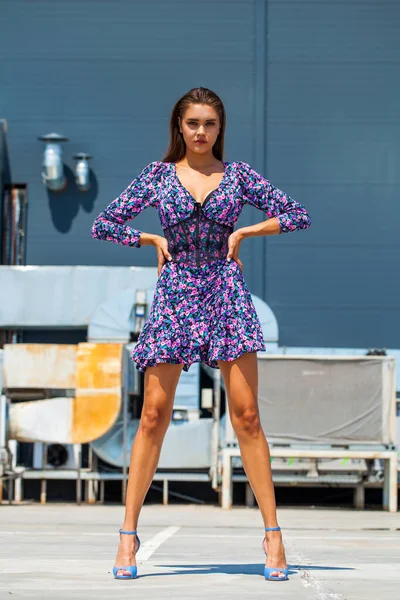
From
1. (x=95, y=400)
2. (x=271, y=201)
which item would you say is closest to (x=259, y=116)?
(x=95, y=400)

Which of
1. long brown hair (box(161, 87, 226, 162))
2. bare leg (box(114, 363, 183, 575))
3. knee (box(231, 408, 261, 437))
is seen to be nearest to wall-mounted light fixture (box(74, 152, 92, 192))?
long brown hair (box(161, 87, 226, 162))

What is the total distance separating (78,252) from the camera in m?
13.7

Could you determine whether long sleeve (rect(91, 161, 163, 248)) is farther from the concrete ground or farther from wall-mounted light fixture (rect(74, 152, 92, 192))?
wall-mounted light fixture (rect(74, 152, 92, 192))

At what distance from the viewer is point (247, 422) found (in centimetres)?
443

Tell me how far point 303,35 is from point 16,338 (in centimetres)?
497

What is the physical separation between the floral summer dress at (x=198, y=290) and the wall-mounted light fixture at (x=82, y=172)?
895 cm

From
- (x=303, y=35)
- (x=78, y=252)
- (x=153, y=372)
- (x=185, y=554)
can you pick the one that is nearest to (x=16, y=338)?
(x=78, y=252)

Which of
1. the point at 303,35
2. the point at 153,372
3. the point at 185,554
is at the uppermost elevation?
the point at 303,35

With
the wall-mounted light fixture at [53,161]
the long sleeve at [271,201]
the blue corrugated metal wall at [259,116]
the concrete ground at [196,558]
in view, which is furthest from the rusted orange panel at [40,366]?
the long sleeve at [271,201]

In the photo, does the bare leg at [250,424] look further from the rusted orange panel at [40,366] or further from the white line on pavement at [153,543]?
the rusted orange panel at [40,366]

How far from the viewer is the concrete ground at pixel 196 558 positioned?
378 cm

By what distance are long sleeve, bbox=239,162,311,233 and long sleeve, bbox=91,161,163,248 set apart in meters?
0.35

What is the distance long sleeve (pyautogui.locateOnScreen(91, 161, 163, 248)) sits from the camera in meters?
4.73

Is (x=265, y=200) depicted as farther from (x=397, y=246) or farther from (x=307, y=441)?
(x=397, y=246)
